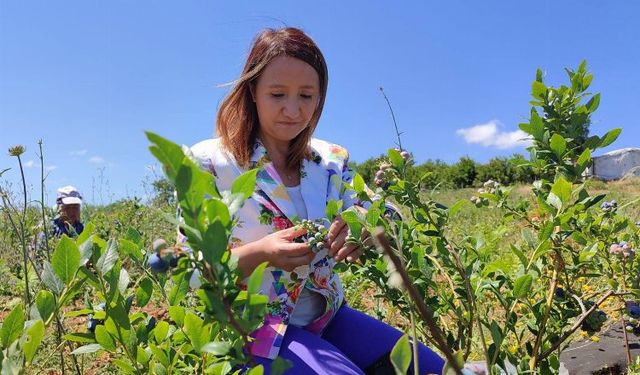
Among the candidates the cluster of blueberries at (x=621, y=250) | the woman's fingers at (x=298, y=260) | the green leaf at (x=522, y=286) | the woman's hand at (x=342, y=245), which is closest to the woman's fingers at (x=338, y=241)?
the woman's hand at (x=342, y=245)

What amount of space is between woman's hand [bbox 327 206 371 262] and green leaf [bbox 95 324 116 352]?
40 cm

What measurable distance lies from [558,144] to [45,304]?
0.88m

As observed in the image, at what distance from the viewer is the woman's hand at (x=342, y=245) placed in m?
0.99

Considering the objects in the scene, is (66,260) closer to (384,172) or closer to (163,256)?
(163,256)

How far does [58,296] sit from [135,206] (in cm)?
390

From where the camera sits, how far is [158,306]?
131 inches

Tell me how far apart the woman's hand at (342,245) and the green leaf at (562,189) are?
323mm

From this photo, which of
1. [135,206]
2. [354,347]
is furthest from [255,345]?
[135,206]

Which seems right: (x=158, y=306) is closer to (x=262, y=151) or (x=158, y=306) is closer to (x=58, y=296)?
(x=262, y=151)

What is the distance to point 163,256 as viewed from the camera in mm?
480

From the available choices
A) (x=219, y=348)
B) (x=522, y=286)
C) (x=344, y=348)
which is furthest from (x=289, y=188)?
(x=219, y=348)

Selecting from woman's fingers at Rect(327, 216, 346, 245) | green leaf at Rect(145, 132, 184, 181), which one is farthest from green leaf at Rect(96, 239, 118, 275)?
woman's fingers at Rect(327, 216, 346, 245)

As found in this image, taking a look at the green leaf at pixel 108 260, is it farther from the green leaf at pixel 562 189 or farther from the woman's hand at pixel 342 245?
the green leaf at pixel 562 189

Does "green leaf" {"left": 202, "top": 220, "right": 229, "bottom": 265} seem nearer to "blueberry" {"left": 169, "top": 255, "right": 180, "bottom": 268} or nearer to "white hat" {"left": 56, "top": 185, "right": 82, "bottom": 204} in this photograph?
"blueberry" {"left": 169, "top": 255, "right": 180, "bottom": 268}
